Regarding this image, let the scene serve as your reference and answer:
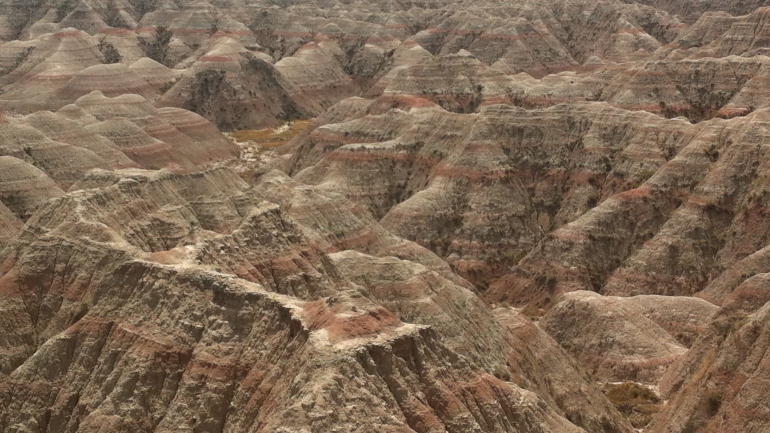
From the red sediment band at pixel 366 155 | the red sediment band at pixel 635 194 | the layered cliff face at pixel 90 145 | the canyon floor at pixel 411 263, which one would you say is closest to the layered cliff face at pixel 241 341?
the canyon floor at pixel 411 263

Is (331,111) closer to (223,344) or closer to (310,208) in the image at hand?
(310,208)

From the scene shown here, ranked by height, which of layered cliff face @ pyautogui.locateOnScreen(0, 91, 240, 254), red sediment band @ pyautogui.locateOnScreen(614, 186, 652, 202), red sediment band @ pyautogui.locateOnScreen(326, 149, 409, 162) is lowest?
layered cliff face @ pyautogui.locateOnScreen(0, 91, 240, 254)

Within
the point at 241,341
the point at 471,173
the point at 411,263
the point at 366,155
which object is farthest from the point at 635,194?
the point at 241,341

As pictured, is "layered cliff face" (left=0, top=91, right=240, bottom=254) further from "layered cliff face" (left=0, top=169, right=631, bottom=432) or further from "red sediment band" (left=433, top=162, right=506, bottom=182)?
"layered cliff face" (left=0, top=169, right=631, bottom=432)

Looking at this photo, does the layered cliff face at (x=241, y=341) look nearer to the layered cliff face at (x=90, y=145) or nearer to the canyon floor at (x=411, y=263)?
the canyon floor at (x=411, y=263)

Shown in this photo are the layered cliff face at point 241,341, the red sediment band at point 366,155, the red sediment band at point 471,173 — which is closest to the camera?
the layered cliff face at point 241,341

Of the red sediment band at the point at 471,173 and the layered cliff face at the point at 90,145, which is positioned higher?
the red sediment band at the point at 471,173

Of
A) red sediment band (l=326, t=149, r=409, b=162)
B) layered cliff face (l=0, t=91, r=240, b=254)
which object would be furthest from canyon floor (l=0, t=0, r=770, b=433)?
layered cliff face (l=0, t=91, r=240, b=254)

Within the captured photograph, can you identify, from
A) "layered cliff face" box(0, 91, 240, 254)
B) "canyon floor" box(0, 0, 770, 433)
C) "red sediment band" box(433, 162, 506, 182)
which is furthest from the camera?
"red sediment band" box(433, 162, 506, 182)

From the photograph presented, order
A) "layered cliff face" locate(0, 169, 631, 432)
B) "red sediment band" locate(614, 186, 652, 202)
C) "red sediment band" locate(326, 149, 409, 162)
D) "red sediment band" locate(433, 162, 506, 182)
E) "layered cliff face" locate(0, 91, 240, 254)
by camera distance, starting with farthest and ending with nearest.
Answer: "red sediment band" locate(326, 149, 409, 162) → "red sediment band" locate(433, 162, 506, 182) → "layered cliff face" locate(0, 91, 240, 254) → "red sediment band" locate(614, 186, 652, 202) → "layered cliff face" locate(0, 169, 631, 432)
